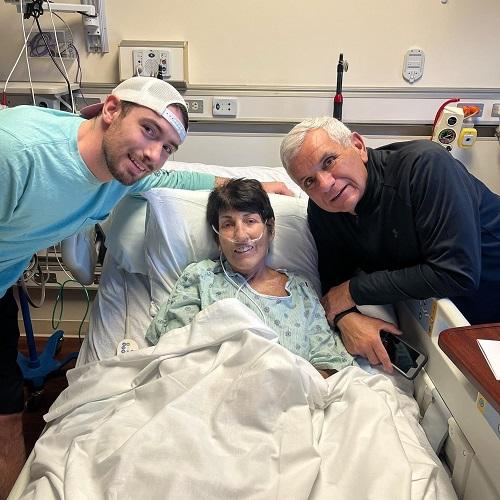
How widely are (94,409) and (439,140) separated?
200 centimetres

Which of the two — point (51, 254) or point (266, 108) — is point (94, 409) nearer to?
point (51, 254)

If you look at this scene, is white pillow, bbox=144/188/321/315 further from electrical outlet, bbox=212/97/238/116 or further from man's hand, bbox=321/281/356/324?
electrical outlet, bbox=212/97/238/116

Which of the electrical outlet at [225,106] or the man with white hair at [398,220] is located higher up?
the electrical outlet at [225,106]

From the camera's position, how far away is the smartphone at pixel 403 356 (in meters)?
1.36

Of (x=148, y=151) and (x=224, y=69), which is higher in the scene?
(x=224, y=69)

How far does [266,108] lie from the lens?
2381 millimetres

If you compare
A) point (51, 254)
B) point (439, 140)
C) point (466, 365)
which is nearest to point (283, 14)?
point (439, 140)

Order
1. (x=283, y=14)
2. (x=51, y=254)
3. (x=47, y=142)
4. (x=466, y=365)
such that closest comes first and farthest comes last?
1. (x=466, y=365)
2. (x=47, y=142)
3. (x=283, y=14)
4. (x=51, y=254)

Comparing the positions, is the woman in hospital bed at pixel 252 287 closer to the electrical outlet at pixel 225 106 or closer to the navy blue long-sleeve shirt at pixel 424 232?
the navy blue long-sleeve shirt at pixel 424 232

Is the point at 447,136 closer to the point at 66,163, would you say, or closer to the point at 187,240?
the point at 187,240

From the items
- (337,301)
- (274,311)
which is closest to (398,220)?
(337,301)

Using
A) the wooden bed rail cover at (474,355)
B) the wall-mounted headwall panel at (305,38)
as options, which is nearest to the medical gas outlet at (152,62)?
the wall-mounted headwall panel at (305,38)

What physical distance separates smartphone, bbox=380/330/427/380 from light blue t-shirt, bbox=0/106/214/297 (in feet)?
3.25

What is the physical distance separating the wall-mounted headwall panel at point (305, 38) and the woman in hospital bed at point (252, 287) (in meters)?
Result: 0.94
